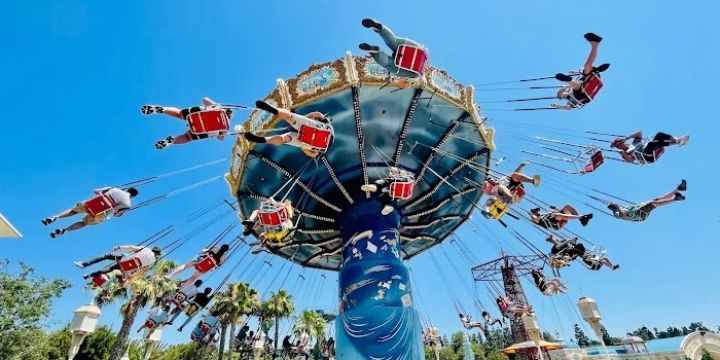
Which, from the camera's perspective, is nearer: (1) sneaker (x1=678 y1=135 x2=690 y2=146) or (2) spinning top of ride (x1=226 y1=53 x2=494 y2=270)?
(1) sneaker (x1=678 y1=135 x2=690 y2=146)

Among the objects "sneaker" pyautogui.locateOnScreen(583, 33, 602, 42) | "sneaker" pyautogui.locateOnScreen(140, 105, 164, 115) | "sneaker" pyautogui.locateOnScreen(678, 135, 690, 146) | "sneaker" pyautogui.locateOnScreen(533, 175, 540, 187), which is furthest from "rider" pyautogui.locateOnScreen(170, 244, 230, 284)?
"sneaker" pyautogui.locateOnScreen(678, 135, 690, 146)

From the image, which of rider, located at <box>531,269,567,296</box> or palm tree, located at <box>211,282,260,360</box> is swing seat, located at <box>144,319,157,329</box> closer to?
palm tree, located at <box>211,282,260,360</box>

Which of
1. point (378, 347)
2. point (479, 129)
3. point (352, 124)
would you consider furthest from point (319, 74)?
point (378, 347)

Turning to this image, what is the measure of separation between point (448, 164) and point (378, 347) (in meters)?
7.04

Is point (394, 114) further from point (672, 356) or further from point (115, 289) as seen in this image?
point (672, 356)

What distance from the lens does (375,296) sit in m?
11.8

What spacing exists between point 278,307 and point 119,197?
31.0 meters

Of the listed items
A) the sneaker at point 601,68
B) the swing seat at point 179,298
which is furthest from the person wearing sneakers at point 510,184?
the swing seat at point 179,298

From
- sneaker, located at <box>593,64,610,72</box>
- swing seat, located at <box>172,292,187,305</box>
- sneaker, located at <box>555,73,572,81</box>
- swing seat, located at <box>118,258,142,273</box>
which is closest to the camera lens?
sneaker, located at <box>593,64,610,72</box>

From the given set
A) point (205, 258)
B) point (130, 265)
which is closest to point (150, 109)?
point (130, 265)

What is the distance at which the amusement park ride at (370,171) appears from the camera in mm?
10922

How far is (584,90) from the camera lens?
958 cm

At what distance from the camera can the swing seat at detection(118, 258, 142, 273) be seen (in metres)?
10.0

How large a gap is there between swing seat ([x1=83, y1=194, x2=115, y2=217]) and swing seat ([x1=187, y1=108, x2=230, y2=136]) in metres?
3.29
